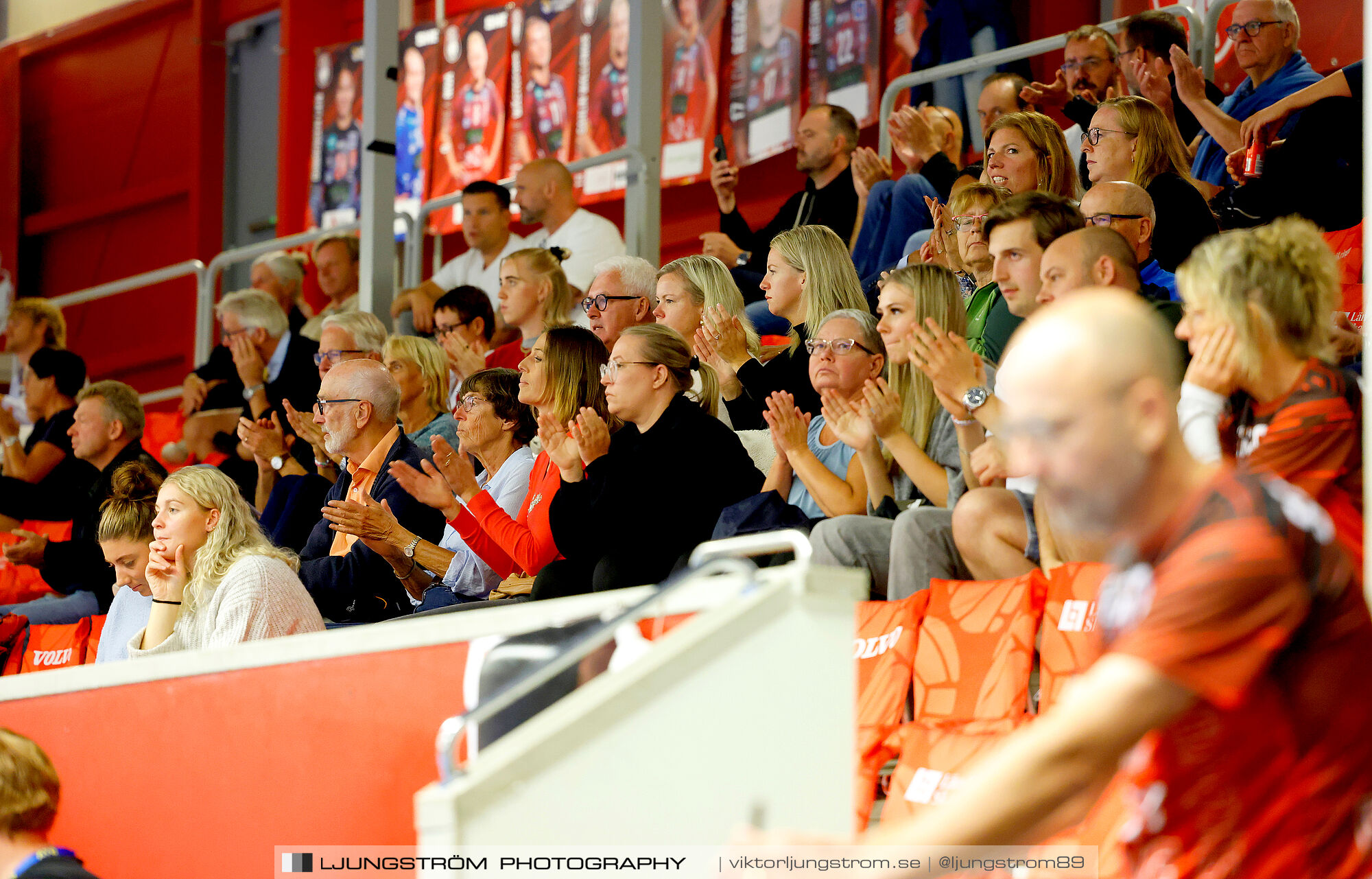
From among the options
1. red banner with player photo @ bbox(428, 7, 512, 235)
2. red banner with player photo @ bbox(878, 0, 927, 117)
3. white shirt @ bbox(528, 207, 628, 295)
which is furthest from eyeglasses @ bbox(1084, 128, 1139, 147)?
red banner with player photo @ bbox(428, 7, 512, 235)

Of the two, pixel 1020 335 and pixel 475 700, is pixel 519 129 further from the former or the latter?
pixel 1020 335

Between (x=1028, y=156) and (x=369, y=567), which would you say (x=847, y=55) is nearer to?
(x=1028, y=156)

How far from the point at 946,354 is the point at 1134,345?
92.2 inches

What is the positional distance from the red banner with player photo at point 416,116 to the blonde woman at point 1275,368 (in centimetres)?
779

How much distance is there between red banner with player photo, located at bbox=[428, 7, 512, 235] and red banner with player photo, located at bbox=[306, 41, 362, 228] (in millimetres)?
712

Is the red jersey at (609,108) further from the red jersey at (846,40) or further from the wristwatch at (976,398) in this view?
the wristwatch at (976,398)

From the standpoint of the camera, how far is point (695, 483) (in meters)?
4.20

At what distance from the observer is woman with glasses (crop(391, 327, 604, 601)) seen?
4.51 meters

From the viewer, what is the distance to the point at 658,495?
416 cm

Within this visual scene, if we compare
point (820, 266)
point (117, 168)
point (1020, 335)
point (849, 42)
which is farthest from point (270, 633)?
point (117, 168)

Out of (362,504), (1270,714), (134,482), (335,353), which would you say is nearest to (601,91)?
(335,353)

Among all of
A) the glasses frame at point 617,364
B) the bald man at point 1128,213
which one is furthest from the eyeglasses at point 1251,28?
the glasses frame at point 617,364

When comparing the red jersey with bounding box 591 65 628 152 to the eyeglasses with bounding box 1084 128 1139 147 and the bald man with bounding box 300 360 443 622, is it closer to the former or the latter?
the bald man with bounding box 300 360 443 622

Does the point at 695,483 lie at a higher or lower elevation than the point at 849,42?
lower
